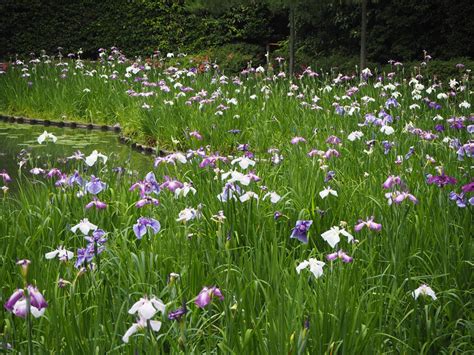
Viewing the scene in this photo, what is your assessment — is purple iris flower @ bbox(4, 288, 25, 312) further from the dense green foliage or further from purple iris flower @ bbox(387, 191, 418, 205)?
the dense green foliage

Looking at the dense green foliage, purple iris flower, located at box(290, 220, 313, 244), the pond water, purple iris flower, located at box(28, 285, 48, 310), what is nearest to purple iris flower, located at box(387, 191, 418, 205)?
purple iris flower, located at box(290, 220, 313, 244)

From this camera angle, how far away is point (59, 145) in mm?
8094

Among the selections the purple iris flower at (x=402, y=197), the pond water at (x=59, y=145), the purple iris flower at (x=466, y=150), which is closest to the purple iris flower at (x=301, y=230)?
the purple iris flower at (x=402, y=197)

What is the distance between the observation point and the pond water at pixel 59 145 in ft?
23.3

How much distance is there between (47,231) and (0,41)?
14565 millimetres

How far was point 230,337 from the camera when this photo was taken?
6.73ft

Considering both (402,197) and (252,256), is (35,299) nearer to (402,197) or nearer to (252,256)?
(252,256)

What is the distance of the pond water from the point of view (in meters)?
7.10

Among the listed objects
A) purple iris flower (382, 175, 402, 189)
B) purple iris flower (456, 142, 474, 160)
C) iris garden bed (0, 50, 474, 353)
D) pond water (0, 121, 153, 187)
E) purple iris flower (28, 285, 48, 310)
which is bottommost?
pond water (0, 121, 153, 187)

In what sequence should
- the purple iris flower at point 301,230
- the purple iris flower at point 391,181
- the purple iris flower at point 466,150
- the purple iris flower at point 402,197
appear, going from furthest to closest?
1. the purple iris flower at point 466,150
2. the purple iris flower at point 391,181
3. the purple iris flower at point 402,197
4. the purple iris flower at point 301,230

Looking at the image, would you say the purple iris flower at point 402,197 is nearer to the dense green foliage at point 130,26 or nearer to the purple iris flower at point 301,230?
the purple iris flower at point 301,230

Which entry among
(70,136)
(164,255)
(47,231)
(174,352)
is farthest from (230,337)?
(70,136)

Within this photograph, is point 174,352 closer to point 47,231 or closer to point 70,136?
point 47,231

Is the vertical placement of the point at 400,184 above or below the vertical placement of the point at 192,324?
above
